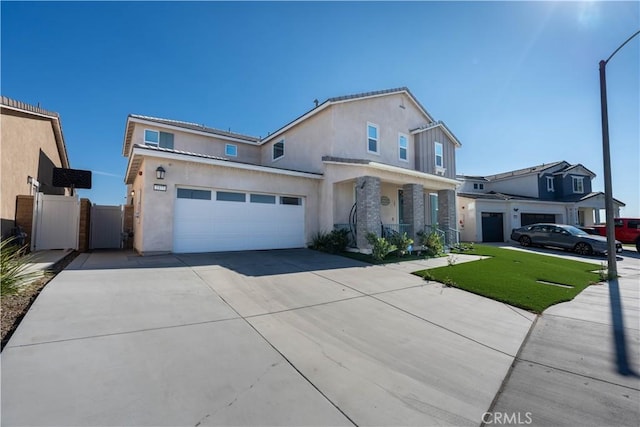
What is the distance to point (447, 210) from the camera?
15.0 metres

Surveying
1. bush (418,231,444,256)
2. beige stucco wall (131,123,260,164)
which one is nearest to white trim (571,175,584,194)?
bush (418,231,444,256)

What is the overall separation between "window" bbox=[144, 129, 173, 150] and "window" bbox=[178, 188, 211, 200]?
715 cm

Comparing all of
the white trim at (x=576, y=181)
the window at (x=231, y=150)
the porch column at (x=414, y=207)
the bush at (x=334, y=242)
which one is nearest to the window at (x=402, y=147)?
the porch column at (x=414, y=207)

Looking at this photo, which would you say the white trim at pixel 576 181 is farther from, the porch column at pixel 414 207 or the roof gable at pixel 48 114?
the roof gable at pixel 48 114

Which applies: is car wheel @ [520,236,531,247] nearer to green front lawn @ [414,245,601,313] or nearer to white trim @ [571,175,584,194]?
green front lawn @ [414,245,601,313]

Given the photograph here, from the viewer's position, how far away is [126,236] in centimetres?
1227

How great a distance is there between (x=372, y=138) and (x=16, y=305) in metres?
13.5

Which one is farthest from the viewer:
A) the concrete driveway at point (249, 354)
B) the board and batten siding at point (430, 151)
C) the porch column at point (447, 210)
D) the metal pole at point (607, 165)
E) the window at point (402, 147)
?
the board and batten siding at point (430, 151)

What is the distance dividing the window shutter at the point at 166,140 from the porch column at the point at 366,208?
1131 cm

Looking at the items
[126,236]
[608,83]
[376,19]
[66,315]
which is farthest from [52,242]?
[608,83]

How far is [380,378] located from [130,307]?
3989 millimetres

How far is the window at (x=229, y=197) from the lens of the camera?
415 inches

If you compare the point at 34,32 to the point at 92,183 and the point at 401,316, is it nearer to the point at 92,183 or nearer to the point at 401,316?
the point at 92,183

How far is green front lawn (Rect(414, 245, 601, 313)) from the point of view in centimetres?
624
